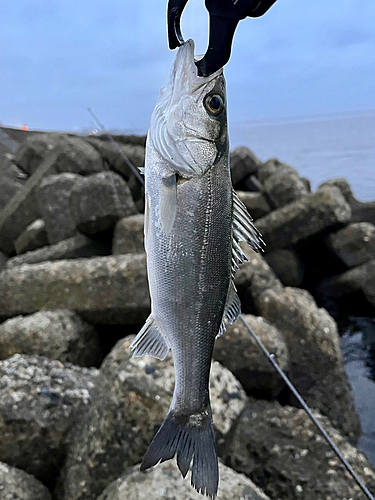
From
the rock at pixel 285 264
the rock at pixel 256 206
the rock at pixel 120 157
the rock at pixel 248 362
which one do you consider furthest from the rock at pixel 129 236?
the rock at pixel 120 157

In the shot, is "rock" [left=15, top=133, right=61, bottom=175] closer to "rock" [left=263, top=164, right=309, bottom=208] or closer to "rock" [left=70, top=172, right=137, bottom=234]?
"rock" [left=70, top=172, right=137, bottom=234]

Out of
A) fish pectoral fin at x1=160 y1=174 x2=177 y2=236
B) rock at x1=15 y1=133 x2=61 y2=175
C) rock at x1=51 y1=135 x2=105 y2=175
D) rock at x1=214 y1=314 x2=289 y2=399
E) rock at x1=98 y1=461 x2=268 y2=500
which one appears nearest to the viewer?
fish pectoral fin at x1=160 y1=174 x2=177 y2=236

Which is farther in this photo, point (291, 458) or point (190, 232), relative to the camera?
point (291, 458)

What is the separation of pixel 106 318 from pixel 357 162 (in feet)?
74.4

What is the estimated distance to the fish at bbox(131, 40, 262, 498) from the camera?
1.41m

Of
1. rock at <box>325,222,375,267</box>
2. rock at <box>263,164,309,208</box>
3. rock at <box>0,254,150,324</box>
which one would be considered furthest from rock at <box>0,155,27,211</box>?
rock at <box>325,222,375,267</box>

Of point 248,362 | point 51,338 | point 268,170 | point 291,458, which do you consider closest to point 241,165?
point 268,170

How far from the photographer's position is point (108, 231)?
5.60 m

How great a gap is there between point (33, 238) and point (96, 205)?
5.74 feet

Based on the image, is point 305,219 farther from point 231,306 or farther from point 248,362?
point 231,306

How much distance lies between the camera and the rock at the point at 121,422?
7.38 ft

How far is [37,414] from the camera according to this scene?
2441 millimetres

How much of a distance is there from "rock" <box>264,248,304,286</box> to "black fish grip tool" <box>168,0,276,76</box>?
563cm

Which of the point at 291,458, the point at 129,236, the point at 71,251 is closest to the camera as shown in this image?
the point at 291,458
